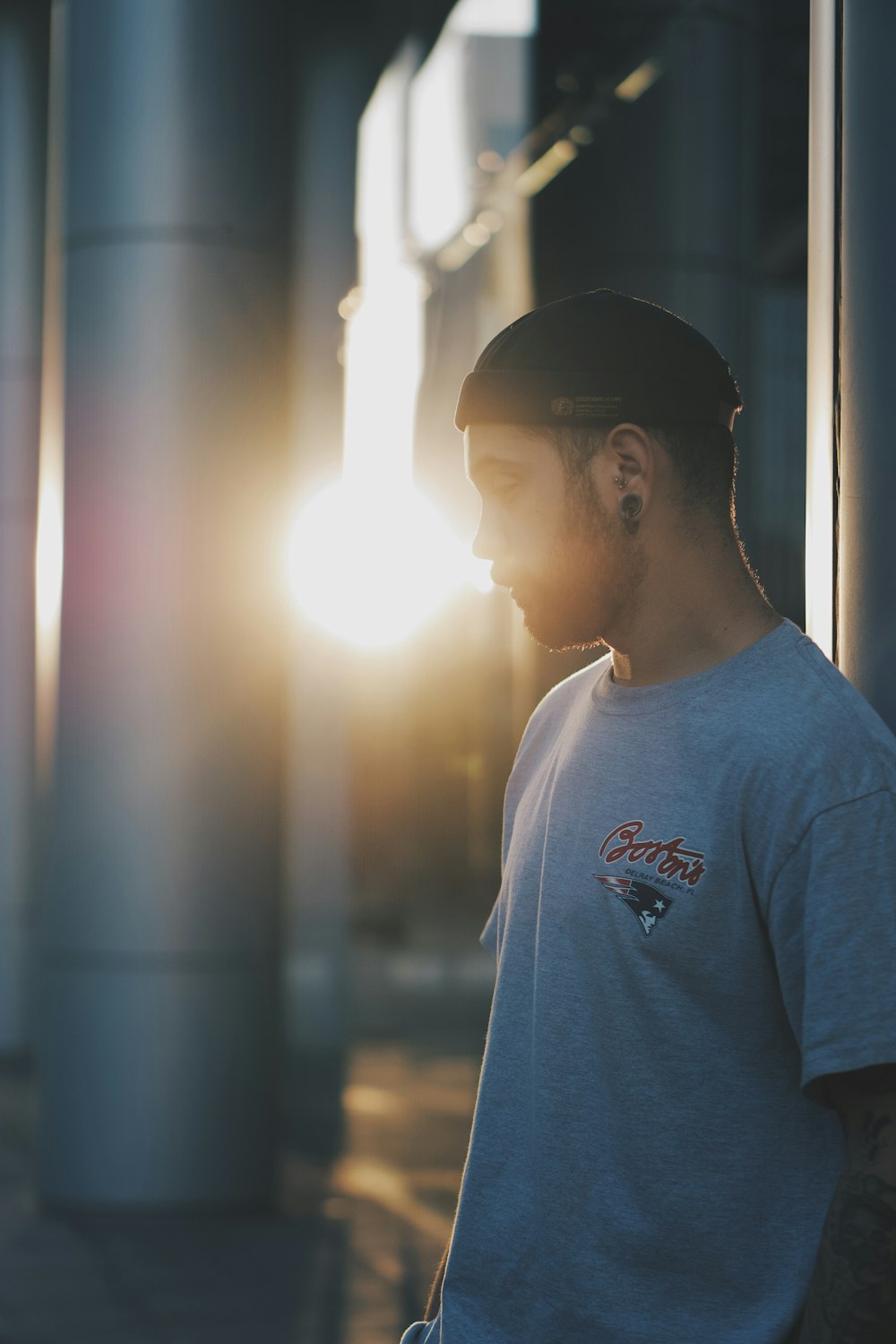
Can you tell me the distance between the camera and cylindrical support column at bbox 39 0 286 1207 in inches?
261

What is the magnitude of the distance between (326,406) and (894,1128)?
1024 centimetres

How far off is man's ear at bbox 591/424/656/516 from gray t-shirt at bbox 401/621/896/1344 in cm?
20

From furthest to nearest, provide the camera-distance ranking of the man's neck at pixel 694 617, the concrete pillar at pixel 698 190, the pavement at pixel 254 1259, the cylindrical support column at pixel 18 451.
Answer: the cylindrical support column at pixel 18 451 → the concrete pillar at pixel 698 190 → the pavement at pixel 254 1259 → the man's neck at pixel 694 617

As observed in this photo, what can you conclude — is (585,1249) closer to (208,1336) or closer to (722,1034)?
(722,1034)

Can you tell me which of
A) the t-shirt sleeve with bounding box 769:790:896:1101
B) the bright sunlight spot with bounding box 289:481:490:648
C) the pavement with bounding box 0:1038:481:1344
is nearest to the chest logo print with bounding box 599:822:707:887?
the t-shirt sleeve with bounding box 769:790:896:1101

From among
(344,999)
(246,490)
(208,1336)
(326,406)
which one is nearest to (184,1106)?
(208,1336)

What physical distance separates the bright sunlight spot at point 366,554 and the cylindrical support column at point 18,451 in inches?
96.5

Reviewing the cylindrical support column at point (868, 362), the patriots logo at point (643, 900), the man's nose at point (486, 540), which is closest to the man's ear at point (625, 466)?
the man's nose at point (486, 540)

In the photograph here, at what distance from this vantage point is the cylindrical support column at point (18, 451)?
1243 centimetres

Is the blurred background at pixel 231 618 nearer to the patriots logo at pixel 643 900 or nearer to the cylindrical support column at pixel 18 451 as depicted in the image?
the patriots logo at pixel 643 900

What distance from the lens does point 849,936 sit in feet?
4.76

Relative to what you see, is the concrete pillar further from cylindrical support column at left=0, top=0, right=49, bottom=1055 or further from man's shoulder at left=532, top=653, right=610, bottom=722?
man's shoulder at left=532, top=653, right=610, bottom=722

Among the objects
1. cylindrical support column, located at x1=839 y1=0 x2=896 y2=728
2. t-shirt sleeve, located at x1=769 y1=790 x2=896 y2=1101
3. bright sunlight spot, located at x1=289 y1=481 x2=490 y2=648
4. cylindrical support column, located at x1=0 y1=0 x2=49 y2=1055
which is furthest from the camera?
cylindrical support column, located at x1=0 y1=0 x2=49 y2=1055

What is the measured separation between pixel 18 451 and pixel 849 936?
12.1 meters
